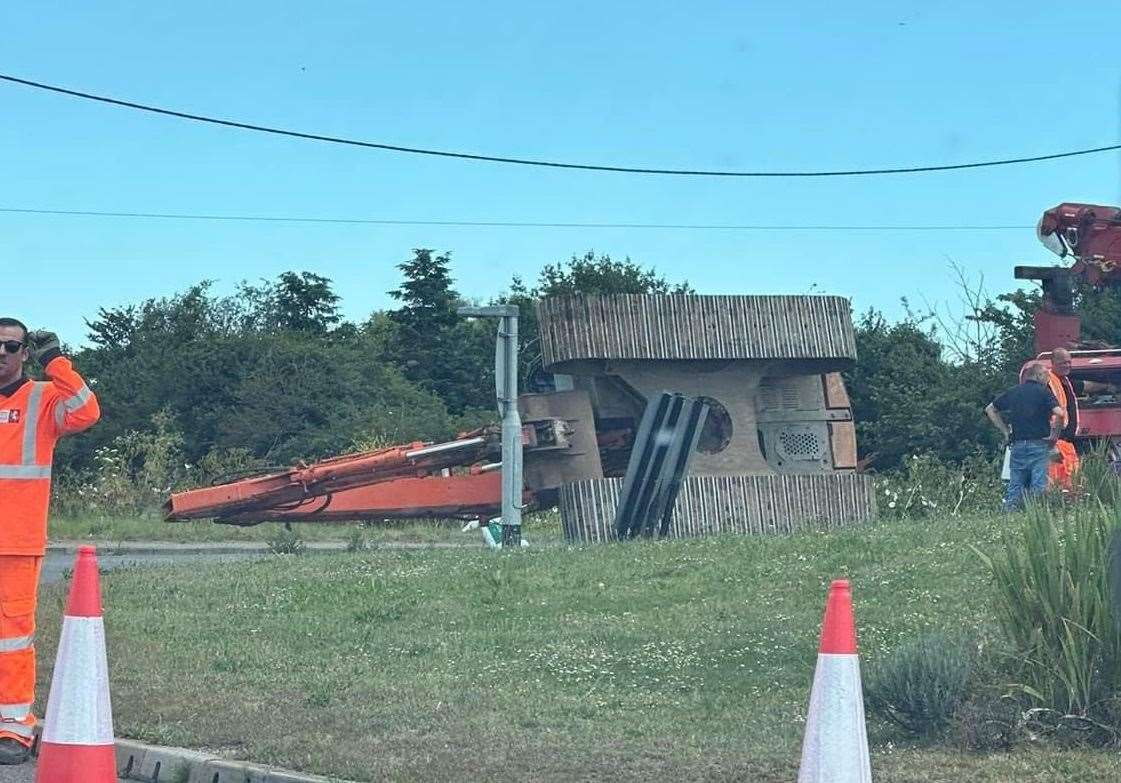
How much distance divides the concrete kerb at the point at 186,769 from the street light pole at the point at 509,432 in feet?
36.1

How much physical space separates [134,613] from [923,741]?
6979 mm

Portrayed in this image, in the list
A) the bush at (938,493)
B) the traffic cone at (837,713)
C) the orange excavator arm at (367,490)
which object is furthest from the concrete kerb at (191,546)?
the traffic cone at (837,713)

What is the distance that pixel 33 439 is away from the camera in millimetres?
7695

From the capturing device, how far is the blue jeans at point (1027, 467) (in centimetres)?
1466

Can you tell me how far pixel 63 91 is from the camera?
20.5 metres

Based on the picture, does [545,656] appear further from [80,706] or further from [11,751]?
[80,706]

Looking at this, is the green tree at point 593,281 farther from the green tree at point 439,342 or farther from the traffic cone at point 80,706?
the traffic cone at point 80,706

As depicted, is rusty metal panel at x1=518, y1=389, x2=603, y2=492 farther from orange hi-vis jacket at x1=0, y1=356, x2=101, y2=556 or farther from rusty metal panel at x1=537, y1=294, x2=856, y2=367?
orange hi-vis jacket at x1=0, y1=356, x2=101, y2=556

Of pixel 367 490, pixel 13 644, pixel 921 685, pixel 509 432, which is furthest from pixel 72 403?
pixel 367 490

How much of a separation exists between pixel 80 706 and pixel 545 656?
355cm

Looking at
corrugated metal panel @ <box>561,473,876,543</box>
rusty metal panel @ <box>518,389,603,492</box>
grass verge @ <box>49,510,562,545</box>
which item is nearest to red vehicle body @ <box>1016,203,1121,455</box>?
corrugated metal panel @ <box>561,473,876,543</box>

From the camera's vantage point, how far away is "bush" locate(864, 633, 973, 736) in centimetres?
699

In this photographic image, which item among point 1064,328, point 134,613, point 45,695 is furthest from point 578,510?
point 45,695

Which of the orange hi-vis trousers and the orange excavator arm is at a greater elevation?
the orange excavator arm
